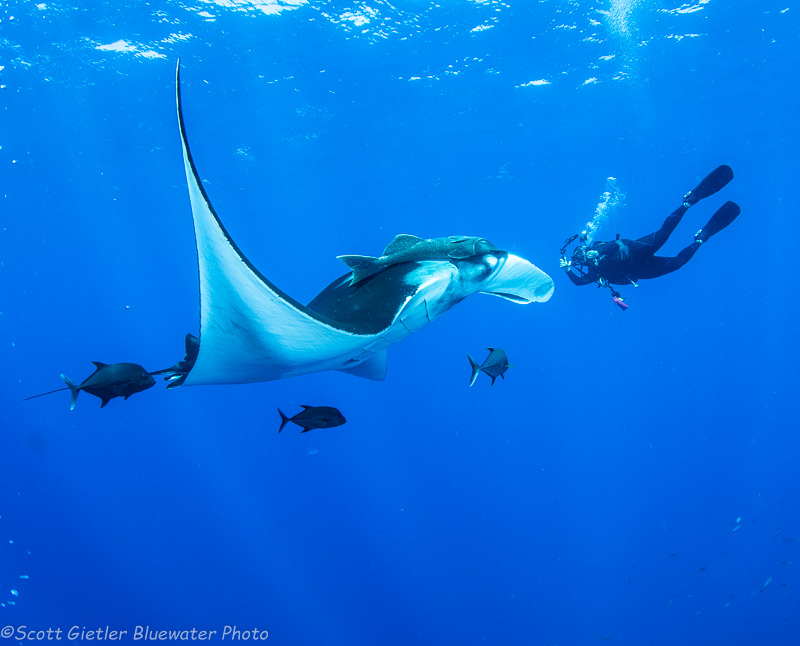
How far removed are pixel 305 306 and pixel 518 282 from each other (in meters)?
1.92

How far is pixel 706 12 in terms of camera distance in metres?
11.5

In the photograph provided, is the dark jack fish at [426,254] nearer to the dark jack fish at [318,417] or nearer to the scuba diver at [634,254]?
the dark jack fish at [318,417]

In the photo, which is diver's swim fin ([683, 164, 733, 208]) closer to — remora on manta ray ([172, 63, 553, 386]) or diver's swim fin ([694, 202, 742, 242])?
diver's swim fin ([694, 202, 742, 242])

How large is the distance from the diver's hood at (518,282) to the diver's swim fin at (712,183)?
17.7 ft

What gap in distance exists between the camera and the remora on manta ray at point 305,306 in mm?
2002

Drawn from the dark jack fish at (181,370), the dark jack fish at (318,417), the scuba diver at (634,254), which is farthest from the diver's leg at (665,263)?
the dark jack fish at (181,370)

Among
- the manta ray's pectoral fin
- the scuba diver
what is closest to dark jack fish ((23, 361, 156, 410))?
the manta ray's pectoral fin

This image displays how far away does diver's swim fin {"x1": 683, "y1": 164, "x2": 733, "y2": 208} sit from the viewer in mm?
7590

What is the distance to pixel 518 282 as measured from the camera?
3865 millimetres

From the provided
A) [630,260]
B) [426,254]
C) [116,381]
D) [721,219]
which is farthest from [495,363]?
[721,219]

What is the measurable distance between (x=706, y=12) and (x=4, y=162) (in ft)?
74.0

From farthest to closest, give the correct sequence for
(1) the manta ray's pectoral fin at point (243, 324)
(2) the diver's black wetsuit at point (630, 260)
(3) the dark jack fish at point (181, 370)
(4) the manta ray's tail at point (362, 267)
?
(2) the diver's black wetsuit at point (630, 260)
(4) the manta ray's tail at point (362, 267)
(3) the dark jack fish at point (181, 370)
(1) the manta ray's pectoral fin at point (243, 324)

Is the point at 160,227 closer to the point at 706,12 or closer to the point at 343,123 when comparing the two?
the point at 343,123

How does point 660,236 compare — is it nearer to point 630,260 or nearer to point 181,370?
point 630,260
